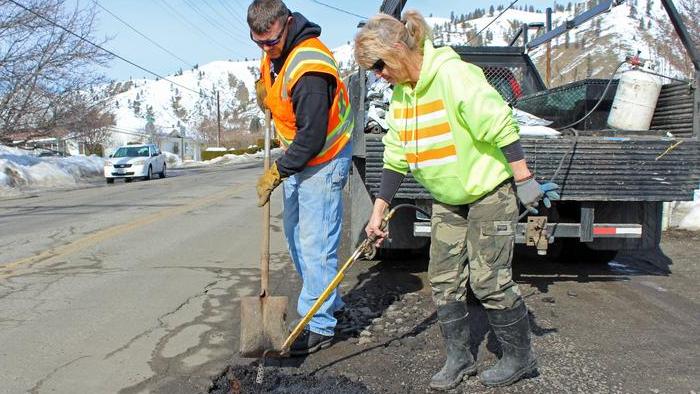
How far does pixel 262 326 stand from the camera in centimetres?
330

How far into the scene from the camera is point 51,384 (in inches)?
126

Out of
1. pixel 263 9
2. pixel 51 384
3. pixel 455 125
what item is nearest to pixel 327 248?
pixel 455 125

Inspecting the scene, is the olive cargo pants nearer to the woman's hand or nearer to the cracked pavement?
the woman's hand

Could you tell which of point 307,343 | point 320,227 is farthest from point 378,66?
point 307,343

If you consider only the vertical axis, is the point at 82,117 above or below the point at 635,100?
above

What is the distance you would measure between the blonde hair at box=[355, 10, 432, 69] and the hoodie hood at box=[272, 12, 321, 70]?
58 centimetres

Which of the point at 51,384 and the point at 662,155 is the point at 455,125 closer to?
the point at 662,155

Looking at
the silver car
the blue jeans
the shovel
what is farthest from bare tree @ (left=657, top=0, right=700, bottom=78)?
the silver car

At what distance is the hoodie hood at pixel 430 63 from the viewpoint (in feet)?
9.46

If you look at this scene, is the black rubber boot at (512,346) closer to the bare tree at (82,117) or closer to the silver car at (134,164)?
the silver car at (134,164)

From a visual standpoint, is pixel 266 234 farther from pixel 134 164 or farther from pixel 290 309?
pixel 134 164

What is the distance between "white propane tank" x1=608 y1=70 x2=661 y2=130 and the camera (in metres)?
5.10

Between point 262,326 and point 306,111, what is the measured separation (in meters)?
1.19

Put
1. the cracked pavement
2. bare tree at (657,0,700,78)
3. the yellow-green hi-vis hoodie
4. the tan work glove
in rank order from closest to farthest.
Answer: the yellow-green hi-vis hoodie < the cracked pavement < the tan work glove < bare tree at (657,0,700,78)
